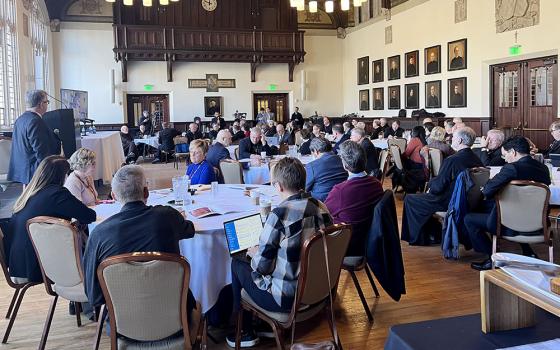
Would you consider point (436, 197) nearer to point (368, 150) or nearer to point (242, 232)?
point (368, 150)

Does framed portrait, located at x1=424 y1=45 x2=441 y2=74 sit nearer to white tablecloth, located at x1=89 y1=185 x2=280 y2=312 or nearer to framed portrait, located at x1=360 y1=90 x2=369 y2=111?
framed portrait, located at x1=360 y1=90 x2=369 y2=111

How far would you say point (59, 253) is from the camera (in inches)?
123

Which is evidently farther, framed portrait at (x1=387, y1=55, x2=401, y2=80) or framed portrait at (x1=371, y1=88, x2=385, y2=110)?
framed portrait at (x1=371, y1=88, x2=385, y2=110)

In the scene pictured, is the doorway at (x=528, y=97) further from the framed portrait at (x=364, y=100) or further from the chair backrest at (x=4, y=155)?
the chair backrest at (x=4, y=155)

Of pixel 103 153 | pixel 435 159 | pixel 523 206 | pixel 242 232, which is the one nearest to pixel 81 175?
pixel 242 232

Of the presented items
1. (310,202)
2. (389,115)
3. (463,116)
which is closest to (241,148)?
(310,202)

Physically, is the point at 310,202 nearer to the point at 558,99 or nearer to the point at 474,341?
the point at 474,341

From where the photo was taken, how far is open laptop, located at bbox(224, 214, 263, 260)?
10.9 feet

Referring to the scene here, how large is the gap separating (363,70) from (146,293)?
19088mm

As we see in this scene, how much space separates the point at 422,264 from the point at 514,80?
9697 mm

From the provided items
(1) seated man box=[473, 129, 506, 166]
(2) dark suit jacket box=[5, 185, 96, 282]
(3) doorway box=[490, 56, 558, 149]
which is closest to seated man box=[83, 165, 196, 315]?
(2) dark suit jacket box=[5, 185, 96, 282]

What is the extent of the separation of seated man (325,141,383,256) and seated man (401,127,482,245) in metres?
1.82

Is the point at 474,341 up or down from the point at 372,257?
up

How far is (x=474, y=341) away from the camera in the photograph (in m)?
1.34
